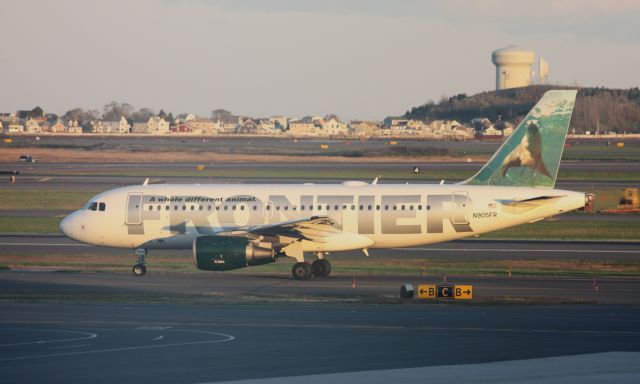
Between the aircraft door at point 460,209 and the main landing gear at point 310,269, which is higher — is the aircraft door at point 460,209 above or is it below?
above

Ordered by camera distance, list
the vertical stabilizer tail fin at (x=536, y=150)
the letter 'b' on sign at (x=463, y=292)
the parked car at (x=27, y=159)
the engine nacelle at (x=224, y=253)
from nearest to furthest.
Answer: the letter 'b' on sign at (x=463, y=292), the engine nacelle at (x=224, y=253), the vertical stabilizer tail fin at (x=536, y=150), the parked car at (x=27, y=159)

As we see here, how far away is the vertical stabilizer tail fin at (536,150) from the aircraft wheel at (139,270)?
14912mm

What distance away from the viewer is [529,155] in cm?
4384

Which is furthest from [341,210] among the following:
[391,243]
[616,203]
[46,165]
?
[46,165]

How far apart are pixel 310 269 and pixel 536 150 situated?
11.5 metres

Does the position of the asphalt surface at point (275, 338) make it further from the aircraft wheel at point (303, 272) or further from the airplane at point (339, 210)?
the airplane at point (339, 210)

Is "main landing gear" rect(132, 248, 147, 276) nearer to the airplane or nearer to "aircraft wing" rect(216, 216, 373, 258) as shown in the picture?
the airplane

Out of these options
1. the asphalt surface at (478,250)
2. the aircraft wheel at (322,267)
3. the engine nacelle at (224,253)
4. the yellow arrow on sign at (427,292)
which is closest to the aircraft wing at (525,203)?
the asphalt surface at (478,250)

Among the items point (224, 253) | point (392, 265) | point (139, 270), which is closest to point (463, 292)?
point (392, 265)

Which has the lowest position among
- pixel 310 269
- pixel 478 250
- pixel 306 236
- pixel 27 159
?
pixel 478 250

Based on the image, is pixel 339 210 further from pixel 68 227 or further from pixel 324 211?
pixel 68 227

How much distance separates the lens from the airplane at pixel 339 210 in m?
42.0

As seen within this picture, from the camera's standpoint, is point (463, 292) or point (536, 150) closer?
point (463, 292)

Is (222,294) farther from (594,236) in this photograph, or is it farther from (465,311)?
(594,236)
